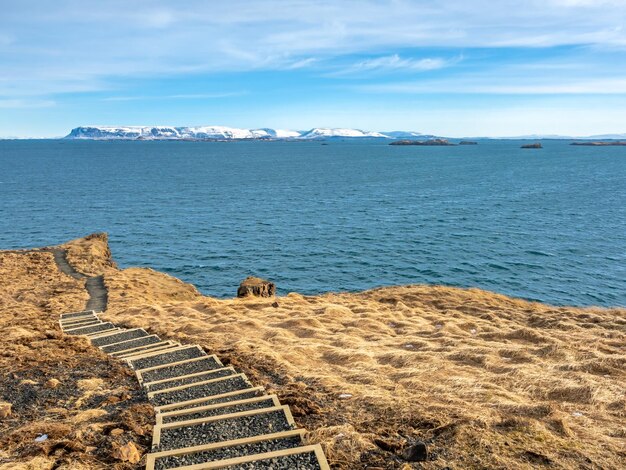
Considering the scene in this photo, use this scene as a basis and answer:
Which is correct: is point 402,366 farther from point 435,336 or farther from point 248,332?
point 248,332

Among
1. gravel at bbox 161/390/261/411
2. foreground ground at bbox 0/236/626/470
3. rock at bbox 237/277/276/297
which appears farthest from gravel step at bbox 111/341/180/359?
rock at bbox 237/277/276/297

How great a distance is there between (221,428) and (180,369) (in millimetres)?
4070

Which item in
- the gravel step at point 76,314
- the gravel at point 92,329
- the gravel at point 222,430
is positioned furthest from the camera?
the gravel step at point 76,314

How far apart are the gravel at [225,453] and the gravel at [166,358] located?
18.0 ft

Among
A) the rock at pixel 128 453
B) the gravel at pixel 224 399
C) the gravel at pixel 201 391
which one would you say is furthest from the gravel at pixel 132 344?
the rock at pixel 128 453

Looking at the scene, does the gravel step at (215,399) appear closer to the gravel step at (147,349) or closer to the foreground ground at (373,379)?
the foreground ground at (373,379)

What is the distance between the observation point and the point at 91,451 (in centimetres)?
804

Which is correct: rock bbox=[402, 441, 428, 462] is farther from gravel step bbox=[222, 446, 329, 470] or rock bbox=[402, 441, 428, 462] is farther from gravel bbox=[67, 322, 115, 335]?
gravel bbox=[67, 322, 115, 335]

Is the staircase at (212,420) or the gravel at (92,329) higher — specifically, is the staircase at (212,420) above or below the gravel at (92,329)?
above

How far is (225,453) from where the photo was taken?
7.55 metres

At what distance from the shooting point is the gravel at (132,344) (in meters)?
14.8

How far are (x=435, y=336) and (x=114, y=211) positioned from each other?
65.7m

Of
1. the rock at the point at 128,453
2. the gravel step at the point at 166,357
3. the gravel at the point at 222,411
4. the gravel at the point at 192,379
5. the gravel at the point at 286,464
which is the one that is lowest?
the gravel step at the point at 166,357

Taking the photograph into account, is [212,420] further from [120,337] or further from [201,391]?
[120,337]
